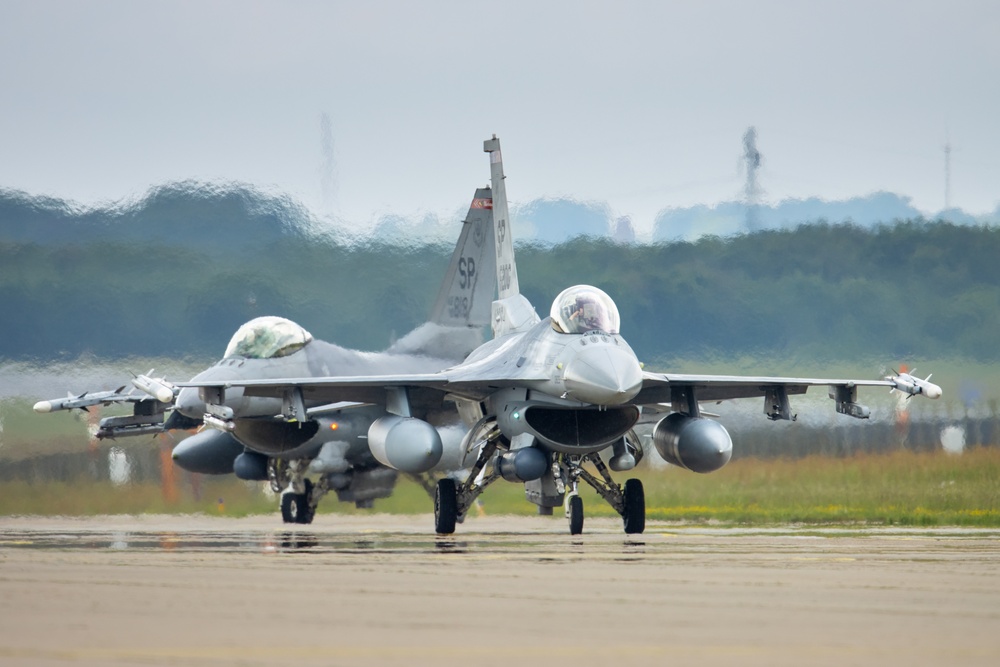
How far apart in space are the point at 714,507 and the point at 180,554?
10669mm

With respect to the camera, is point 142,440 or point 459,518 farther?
point 142,440

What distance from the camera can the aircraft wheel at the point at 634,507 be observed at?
18.5 meters

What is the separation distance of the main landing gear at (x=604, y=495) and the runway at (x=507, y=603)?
80.6 inches

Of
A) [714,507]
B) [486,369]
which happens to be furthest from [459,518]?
[714,507]

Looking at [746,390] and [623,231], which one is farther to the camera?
[623,231]

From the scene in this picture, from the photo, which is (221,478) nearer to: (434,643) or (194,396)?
(194,396)

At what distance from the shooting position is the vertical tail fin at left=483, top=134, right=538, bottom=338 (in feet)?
66.4

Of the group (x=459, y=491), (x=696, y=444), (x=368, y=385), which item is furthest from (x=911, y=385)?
(x=368, y=385)

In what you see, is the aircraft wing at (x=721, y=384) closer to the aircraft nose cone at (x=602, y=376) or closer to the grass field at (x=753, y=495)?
the aircraft nose cone at (x=602, y=376)

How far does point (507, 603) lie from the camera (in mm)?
8625

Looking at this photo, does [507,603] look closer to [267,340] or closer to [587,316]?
[587,316]

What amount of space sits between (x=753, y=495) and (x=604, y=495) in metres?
4.43

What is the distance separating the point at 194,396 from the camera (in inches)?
878

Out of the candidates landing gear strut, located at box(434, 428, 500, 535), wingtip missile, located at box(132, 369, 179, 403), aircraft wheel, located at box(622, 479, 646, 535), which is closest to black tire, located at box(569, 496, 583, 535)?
aircraft wheel, located at box(622, 479, 646, 535)
